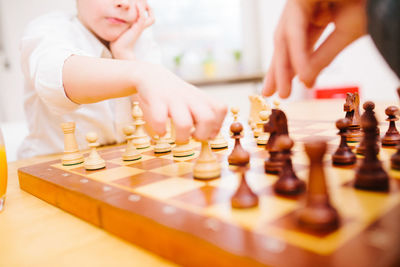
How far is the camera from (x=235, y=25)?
15.8 ft

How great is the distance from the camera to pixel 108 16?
1.55 metres

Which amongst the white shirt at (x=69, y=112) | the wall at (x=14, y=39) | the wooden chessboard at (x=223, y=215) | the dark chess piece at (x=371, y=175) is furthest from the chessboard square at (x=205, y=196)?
the wall at (x=14, y=39)

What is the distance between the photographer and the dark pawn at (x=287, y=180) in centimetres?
62

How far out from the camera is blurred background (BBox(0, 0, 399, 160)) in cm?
417

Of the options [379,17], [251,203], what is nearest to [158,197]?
[251,203]

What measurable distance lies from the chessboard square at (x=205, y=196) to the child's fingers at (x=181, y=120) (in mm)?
117

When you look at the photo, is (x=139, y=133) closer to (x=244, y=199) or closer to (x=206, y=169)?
(x=206, y=169)

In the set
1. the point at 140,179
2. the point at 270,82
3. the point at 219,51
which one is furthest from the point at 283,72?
the point at 219,51

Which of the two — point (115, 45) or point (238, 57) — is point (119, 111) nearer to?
point (115, 45)

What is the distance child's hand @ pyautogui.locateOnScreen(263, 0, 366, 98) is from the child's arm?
19 centimetres

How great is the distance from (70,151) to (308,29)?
0.82m

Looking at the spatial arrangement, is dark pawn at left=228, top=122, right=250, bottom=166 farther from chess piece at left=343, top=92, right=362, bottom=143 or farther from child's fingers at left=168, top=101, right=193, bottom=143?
chess piece at left=343, top=92, right=362, bottom=143

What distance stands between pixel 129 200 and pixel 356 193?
41cm

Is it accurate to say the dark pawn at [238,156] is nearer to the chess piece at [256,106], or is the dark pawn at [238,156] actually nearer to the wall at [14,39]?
the chess piece at [256,106]
